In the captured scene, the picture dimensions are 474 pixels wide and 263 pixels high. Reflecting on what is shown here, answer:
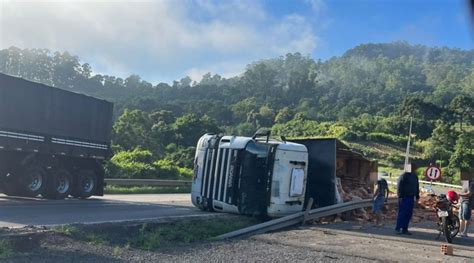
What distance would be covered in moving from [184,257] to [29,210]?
6.90 m

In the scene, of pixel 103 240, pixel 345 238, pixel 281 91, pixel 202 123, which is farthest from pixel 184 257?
pixel 281 91

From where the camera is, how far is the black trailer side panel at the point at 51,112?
1583cm

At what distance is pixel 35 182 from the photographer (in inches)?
672

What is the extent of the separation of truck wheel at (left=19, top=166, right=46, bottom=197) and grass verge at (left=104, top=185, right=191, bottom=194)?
778 centimetres

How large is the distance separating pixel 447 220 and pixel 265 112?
3146 inches

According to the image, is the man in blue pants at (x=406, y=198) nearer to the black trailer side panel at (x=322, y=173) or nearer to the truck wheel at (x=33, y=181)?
the black trailer side panel at (x=322, y=173)

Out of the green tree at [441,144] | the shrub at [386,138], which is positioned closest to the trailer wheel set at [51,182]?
the green tree at [441,144]

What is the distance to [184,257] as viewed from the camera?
7434mm

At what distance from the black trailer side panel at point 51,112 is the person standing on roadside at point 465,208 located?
1210cm

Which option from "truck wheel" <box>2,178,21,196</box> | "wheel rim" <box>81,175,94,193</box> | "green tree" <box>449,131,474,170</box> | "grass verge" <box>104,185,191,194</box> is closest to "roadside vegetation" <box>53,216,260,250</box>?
"truck wheel" <box>2,178,21,196</box>

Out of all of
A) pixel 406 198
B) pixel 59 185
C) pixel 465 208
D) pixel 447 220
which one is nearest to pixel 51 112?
pixel 59 185

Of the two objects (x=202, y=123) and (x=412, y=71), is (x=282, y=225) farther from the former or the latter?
(x=412, y=71)

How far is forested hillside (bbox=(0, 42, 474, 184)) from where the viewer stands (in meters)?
58.1

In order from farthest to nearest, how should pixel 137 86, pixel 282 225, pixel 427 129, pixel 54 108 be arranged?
pixel 137 86 < pixel 427 129 < pixel 54 108 < pixel 282 225
